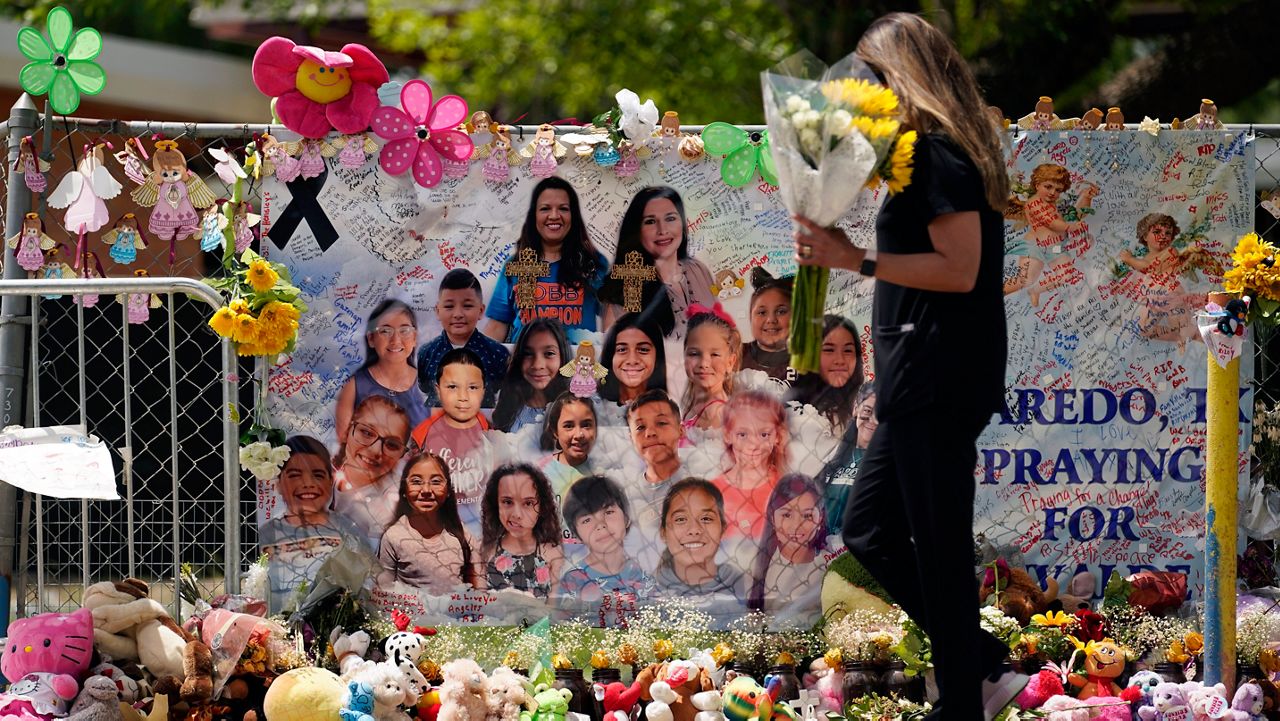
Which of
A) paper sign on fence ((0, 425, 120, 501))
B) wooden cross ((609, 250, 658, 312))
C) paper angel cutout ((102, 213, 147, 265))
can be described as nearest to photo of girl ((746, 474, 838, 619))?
wooden cross ((609, 250, 658, 312))

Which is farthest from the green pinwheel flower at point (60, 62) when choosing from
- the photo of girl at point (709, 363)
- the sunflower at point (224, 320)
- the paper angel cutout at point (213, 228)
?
the photo of girl at point (709, 363)

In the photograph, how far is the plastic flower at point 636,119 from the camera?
4.88 m

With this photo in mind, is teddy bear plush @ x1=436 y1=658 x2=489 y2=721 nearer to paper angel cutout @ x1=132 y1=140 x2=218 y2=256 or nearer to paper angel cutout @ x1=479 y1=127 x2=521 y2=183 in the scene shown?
paper angel cutout @ x1=479 y1=127 x2=521 y2=183

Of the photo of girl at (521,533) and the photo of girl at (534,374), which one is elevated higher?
the photo of girl at (534,374)

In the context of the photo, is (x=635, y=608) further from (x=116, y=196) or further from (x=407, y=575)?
(x=116, y=196)

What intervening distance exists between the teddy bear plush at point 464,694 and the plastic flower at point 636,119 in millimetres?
1948

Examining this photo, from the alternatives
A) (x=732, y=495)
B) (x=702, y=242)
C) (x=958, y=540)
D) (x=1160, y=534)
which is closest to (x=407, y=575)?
(x=732, y=495)

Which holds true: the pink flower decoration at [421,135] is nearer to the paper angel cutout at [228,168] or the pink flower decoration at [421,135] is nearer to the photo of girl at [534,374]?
the paper angel cutout at [228,168]

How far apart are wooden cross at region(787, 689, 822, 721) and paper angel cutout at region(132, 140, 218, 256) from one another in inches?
109

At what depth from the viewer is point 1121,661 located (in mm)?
4496

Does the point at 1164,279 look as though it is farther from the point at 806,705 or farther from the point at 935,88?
the point at 806,705

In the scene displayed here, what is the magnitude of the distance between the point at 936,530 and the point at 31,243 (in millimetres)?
3453

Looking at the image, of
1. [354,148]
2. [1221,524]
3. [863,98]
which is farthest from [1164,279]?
[354,148]

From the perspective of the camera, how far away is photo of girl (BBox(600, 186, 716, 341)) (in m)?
4.96
